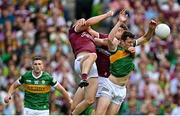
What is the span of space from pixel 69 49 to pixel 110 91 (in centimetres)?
814

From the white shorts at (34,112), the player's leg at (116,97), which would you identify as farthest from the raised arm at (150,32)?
the white shorts at (34,112)

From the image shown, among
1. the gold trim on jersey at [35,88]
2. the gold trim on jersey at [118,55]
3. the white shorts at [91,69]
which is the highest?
the gold trim on jersey at [118,55]

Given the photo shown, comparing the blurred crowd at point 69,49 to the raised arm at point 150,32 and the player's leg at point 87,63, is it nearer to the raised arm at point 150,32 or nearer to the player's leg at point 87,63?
the raised arm at point 150,32

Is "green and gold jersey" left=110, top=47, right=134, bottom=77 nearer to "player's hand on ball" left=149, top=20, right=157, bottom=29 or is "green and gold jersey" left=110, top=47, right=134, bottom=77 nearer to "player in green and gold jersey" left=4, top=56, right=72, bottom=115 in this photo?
"player's hand on ball" left=149, top=20, right=157, bottom=29

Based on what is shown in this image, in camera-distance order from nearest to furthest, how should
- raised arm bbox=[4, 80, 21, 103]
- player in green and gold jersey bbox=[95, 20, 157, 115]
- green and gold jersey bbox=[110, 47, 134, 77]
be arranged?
player in green and gold jersey bbox=[95, 20, 157, 115] → green and gold jersey bbox=[110, 47, 134, 77] → raised arm bbox=[4, 80, 21, 103]

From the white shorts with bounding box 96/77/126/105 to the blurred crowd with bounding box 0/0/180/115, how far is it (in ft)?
16.7

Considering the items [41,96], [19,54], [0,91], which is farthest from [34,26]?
[41,96]

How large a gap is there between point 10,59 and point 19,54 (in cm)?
46

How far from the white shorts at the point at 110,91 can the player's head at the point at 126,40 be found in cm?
91

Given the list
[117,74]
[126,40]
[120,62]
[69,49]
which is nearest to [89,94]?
[117,74]

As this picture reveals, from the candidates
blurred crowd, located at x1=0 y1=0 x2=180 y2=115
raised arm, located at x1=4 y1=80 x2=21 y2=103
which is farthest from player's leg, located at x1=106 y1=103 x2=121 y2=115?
blurred crowd, located at x1=0 y1=0 x2=180 y2=115

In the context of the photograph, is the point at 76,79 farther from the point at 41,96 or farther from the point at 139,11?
the point at 41,96

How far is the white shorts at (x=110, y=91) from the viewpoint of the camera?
22234mm

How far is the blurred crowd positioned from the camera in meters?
27.9
